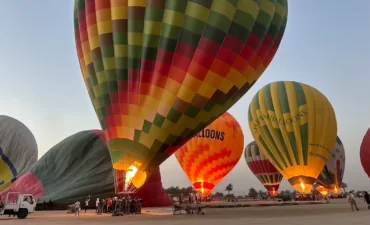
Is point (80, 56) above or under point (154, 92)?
above

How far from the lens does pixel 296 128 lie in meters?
25.2

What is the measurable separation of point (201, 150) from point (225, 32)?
15747 mm

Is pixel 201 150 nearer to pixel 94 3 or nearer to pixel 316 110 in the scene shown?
pixel 316 110

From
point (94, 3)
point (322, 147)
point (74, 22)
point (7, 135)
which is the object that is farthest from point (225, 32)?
point (7, 135)

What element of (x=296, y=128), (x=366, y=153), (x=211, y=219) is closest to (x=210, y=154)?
(x=296, y=128)

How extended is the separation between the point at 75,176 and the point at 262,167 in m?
28.4

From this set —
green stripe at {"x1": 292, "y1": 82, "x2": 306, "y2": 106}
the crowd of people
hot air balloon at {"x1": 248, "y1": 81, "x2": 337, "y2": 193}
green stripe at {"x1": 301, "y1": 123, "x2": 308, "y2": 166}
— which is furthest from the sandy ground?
green stripe at {"x1": 292, "y1": 82, "x2": 306, "y2": 106}

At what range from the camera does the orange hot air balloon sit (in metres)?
27.6

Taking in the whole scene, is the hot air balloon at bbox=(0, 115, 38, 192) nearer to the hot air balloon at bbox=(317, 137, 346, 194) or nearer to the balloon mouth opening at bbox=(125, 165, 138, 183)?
the balloon mouth opening at bbox=(125, 165, 138, 183)

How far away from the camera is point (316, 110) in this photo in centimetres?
2569

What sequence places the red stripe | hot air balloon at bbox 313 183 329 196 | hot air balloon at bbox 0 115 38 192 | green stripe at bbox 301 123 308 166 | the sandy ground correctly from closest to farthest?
the sandy ground, the red stripe, hot air balloon at bbox 0 115 38 192, green stripe at bbox 301 123 308 166, hot air balloon at bbox 313 183 329 196

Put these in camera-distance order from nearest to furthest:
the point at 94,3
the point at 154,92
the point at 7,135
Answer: the point at 154,92
the point at 94,3
the point at 7,135

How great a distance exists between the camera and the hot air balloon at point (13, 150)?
24359 mm

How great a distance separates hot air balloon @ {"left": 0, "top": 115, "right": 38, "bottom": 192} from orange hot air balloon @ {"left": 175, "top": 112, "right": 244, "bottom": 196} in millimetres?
10947
